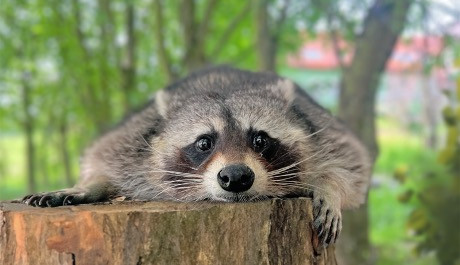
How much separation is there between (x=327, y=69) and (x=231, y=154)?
5.20m

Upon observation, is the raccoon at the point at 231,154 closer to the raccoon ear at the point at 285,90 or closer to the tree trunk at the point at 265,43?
the raccoon ear at the point at 285,90

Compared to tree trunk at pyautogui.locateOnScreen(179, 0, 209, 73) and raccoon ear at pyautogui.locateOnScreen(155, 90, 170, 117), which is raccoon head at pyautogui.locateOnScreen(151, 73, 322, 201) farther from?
tree trunk at pyautogui.locateOnScreen(179, 0, 209, 73)

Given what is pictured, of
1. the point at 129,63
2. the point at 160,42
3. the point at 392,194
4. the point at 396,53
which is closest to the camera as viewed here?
the point at 396,53

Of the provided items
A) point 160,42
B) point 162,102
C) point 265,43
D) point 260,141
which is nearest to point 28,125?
point 160,42

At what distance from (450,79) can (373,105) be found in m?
0.74

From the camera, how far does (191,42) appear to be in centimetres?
755

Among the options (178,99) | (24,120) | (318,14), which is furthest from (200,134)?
(24,120)

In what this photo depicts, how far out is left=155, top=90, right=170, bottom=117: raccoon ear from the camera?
11.2 ft

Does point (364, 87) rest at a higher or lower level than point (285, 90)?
higher

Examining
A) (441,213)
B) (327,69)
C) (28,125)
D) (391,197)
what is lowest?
(441,213)

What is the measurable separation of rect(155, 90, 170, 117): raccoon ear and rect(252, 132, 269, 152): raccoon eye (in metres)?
0.68

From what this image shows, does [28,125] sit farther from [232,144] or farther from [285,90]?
[232,144]

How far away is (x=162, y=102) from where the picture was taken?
346 cm

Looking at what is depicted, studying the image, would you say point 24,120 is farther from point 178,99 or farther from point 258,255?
point 258,255
